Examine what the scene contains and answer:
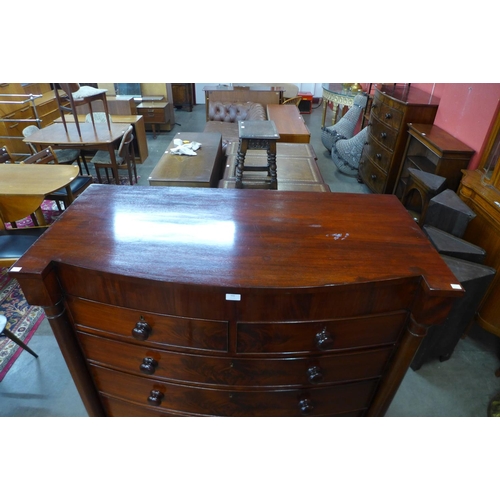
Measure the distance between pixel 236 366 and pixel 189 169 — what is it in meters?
2.42

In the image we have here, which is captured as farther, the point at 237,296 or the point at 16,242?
the point at 16,242

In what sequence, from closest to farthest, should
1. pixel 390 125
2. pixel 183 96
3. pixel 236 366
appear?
pixel 236 366 < pixel 390 125 < pixel 183 96

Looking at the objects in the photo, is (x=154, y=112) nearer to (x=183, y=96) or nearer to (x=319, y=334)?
(x=183, y=96)

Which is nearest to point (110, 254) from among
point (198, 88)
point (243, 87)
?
point (243, 87)

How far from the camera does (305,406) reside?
133cm

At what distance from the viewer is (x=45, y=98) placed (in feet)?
19.6

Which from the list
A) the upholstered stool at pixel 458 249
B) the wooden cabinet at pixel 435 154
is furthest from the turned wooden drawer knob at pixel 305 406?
the wooden cabinet at pixel 435 154

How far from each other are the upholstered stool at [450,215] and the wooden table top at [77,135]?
3638 mm

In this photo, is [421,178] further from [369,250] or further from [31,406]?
[31,406]

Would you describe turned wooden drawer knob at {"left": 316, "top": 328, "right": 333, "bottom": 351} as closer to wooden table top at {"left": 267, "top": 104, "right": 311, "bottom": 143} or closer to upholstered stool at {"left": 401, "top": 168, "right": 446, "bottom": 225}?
upholstered stool at {"left": 401, "top": 168, "right": 446, "bottom": 225}

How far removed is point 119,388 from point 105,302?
0.53m

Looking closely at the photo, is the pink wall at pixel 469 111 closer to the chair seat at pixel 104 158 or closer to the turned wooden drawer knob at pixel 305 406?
the turned wooden drawer knob at pixel 305 406

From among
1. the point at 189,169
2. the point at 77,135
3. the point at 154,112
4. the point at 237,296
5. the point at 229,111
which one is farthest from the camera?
the point at 154,112

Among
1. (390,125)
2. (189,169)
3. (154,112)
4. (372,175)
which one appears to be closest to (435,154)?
(390,125)
